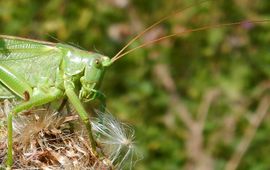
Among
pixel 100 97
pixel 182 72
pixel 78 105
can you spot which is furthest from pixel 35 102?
pixel 182 72

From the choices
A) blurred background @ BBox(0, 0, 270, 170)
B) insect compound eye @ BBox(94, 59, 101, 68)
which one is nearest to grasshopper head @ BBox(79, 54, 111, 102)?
insect compound eye @ BBox(94, 59, 101, 68)

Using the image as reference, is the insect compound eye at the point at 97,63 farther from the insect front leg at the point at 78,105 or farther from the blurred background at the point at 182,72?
the blurred background at the point at 182,72

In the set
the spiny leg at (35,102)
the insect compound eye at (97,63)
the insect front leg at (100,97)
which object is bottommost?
the spiny leg at (35,102)

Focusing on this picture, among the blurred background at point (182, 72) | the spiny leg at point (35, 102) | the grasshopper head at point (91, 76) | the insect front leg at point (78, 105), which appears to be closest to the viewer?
the spiny leg at point (35, 102)

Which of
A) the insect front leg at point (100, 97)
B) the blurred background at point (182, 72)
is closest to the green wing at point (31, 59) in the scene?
the insect front leg at point (100, 97)

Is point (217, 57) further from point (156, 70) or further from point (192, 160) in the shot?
point (192, 160)

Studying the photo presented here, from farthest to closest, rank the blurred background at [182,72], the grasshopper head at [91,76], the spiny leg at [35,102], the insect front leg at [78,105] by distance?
the blurred background at [182,72], the grasshopper head at [91,76], the insect front leg at [78,105], the spiny leg at [35,102]

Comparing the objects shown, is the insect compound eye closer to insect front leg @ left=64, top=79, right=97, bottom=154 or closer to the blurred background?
insect front leg @ left=64, top=79, right=97, bottom=154

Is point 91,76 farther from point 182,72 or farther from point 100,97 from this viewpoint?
point 182,72
